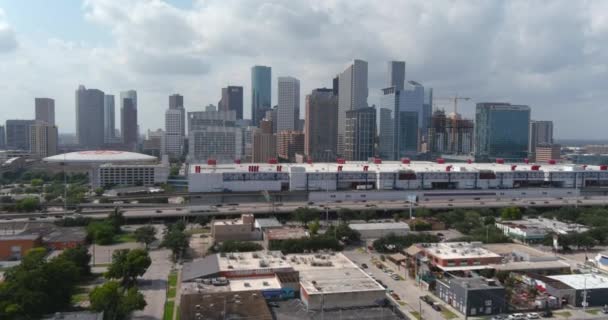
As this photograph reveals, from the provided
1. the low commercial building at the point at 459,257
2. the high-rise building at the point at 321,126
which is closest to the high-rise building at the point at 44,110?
the high-rise building at the point at 321,126

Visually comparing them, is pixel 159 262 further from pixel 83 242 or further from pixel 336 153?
pixel 336 153

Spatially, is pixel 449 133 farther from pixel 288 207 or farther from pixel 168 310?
pixel 168 310

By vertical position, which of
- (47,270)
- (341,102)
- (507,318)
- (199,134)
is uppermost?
(341,102)

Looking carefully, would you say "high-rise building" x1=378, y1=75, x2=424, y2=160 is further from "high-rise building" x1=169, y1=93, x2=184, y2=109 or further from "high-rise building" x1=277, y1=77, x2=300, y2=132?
"high-rise building" x1=169, y1=93, x2=184, y2=109

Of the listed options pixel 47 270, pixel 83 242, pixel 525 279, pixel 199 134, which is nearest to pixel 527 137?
pixel 199 134

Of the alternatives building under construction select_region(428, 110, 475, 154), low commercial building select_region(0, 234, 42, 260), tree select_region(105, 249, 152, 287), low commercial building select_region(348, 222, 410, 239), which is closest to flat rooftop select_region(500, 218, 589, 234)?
low commercial building select_region(348, 222, 410, 239)

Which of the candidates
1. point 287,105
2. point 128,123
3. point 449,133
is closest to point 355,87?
point 287,105

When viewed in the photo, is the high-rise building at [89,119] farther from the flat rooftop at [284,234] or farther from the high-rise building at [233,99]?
the flat rooftop at [284,234]
